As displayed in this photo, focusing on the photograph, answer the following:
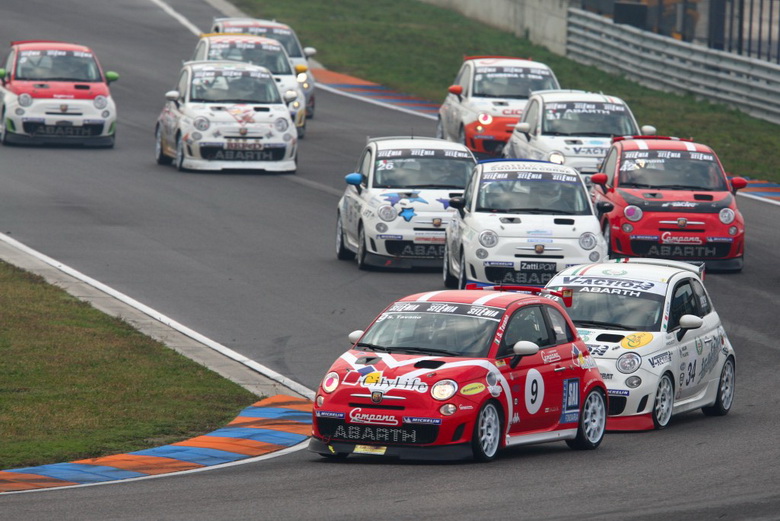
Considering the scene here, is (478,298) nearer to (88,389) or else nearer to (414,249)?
(88,389)

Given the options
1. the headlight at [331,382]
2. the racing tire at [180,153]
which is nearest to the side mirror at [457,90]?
the racing tire at [180,153]

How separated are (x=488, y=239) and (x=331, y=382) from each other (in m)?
7.89

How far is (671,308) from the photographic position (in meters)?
16.0

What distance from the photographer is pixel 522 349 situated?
1313 cm

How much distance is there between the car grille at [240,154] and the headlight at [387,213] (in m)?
7.80

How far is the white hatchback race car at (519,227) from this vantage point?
20.6m

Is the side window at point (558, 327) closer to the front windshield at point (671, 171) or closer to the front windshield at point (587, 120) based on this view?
the front windshield at point (671, 171)

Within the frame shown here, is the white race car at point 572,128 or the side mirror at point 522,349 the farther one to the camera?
the white race car at point 572,128

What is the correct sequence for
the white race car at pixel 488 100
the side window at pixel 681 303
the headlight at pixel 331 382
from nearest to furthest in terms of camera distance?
the headlight at pixel 331 382 → the side window at pixel 681 303 → the white race car at pixel 488 100

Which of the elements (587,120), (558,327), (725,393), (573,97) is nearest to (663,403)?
(725,393)

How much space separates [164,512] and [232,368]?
6600 mm

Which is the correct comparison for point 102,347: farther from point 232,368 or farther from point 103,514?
point 103,514

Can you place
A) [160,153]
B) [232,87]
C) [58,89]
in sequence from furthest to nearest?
1. [58,89]
2. [160,153]
3. [232,87]

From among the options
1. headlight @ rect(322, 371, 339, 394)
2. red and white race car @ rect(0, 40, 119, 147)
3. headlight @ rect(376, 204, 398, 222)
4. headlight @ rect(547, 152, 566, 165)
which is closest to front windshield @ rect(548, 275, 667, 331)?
headlight @ rect(322, 371, 339, 394)
